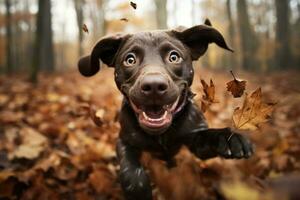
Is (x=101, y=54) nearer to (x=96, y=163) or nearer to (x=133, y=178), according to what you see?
(x=133, y=178)

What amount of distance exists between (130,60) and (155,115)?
1.50ft

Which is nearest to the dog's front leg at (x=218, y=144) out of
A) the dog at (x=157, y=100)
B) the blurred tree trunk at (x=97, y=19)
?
the dog at (x=157, y=100)

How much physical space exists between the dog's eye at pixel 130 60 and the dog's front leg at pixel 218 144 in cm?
70

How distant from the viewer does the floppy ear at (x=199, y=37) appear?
293 cm

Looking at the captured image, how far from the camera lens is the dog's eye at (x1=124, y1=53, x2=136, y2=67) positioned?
277 centimetres

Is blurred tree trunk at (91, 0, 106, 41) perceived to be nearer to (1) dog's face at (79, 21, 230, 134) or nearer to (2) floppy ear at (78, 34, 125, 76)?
(2) floppy ear at (78, 34, 125, 76)

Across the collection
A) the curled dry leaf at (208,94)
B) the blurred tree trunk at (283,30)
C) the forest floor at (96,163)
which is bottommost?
the forest floor at (96,163)

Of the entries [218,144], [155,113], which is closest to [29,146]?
[155,113]

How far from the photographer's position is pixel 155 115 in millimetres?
2586

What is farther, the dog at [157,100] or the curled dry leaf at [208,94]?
the curled dry leaf at [208,94]

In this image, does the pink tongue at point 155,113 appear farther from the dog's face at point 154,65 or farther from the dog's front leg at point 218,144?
the dog's front leg at point 218,144

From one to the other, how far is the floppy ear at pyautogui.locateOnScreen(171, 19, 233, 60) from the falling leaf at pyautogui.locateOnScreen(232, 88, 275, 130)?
656mm

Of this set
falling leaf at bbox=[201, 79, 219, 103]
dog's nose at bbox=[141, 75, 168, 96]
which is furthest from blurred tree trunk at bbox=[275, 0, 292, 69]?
dog's nose at bbox=[141, 75, 168, 96]

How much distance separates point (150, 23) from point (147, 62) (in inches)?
2147
